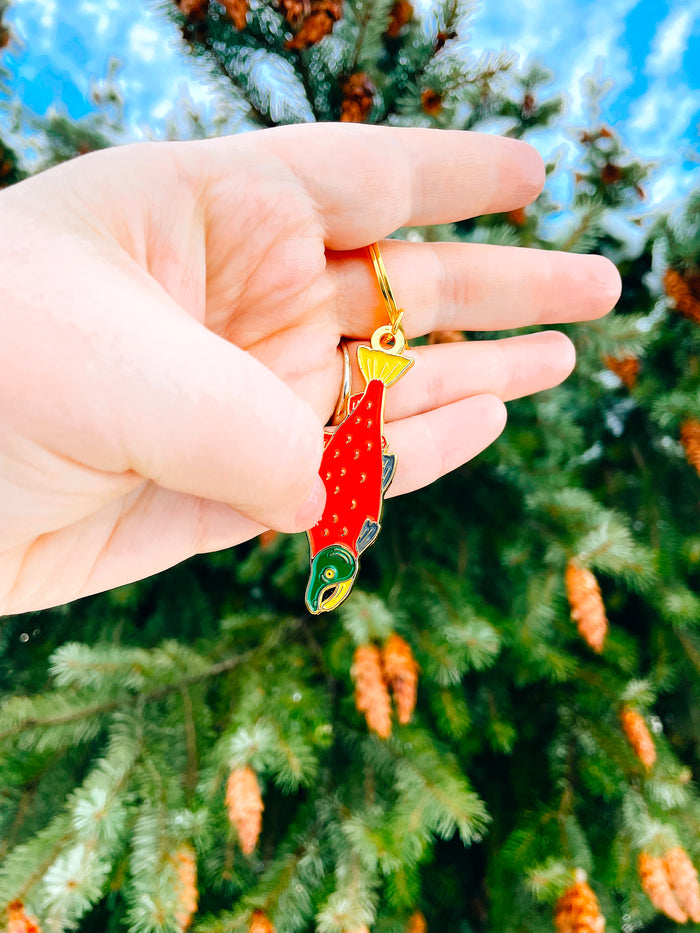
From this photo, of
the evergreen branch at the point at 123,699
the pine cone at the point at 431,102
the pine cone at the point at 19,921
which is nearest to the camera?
the pine cone at the point at 19,921

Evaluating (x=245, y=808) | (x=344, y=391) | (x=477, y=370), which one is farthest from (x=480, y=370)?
(x=245, y=808)

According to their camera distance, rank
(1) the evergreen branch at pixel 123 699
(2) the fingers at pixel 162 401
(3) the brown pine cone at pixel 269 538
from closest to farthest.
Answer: (2) the fingers at pixel 162 401
(1) the evergreen branch at pixel 123 699
(3) the brown pine cone at pixel 269 538

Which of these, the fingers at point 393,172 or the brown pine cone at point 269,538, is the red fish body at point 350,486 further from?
the fingers at point 393,172

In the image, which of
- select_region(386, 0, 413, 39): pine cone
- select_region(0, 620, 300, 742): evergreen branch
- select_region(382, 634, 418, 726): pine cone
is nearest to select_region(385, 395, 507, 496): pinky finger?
select_region(382, 634, 418, 726): pine cone

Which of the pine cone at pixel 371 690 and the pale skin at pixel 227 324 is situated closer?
the pale skin at pixel 227 324

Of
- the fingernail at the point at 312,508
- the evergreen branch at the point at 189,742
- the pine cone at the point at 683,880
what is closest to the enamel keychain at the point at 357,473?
the fingernail at the point at 312,508

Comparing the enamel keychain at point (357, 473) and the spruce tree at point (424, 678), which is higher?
the enamel keychain at point (357, 473)
